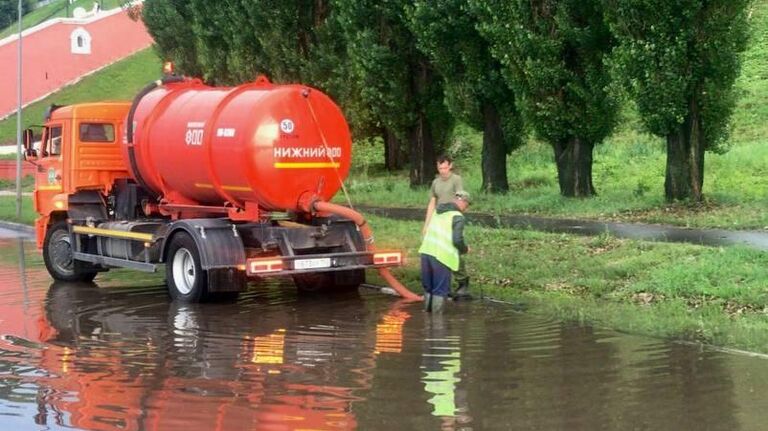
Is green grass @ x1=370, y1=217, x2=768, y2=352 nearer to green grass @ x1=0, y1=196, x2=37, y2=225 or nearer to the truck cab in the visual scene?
the truck cab

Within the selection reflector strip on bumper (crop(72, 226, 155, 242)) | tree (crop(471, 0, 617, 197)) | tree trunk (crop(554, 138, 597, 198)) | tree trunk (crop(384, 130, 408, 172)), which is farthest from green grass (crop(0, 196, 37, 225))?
tree trunk (crop(554, 138, 597, 198))

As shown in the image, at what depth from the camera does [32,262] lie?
752 inches

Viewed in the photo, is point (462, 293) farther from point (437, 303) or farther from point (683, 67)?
point (683, 67)

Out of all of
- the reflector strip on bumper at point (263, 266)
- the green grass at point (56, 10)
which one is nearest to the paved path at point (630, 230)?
the reflector strip on bumper at point (263, 266)

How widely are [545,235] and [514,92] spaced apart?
6.67m

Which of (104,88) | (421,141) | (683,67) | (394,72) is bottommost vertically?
(421,141)

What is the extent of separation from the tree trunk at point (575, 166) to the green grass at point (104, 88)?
46.0 m

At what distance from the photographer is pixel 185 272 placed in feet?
44.3

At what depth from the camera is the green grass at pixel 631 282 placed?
34.3ft

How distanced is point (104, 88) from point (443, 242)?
59649 mm

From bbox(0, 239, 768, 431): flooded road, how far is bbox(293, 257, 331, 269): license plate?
569 mm

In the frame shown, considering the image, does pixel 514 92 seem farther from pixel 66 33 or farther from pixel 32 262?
pixel 66 33

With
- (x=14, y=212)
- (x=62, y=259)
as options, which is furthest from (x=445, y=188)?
(x=14, y=212)

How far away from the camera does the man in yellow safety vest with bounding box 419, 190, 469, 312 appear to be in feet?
38.8
